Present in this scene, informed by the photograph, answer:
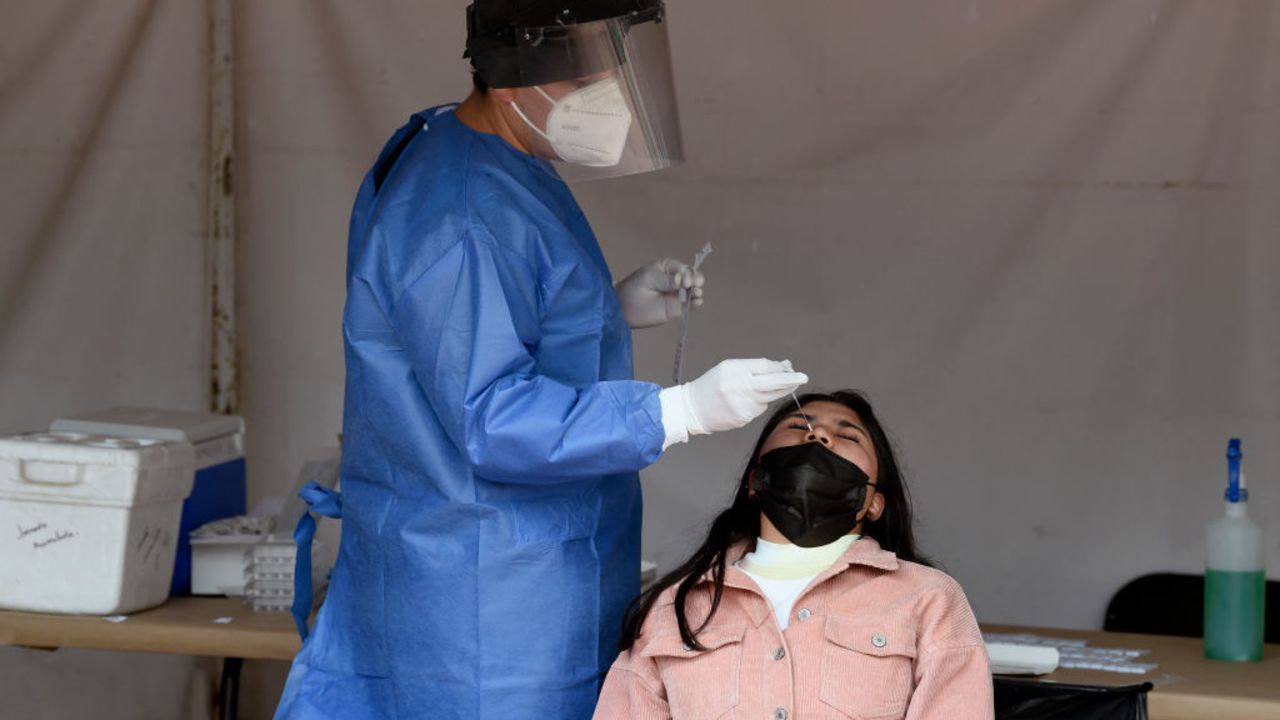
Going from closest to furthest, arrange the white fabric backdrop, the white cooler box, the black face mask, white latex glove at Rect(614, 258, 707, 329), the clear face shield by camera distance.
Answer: the clear face shield, the black face mask, white latex glove at Rect(614, 258, 707, 329), the white cooler box, the white fabric backdrop

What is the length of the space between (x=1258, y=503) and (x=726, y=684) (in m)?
1.59

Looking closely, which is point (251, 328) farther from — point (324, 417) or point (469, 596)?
point (469, 596)

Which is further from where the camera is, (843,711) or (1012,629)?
(1012,629)

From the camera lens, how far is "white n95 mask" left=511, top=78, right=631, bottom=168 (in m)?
2.14

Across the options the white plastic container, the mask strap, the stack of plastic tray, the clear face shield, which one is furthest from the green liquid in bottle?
the white plastic container

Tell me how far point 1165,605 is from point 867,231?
3.31 ft

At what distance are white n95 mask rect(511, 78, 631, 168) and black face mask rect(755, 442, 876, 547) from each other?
Answer: 50 cm

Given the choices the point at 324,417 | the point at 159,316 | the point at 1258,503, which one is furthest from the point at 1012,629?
the point at 159,316

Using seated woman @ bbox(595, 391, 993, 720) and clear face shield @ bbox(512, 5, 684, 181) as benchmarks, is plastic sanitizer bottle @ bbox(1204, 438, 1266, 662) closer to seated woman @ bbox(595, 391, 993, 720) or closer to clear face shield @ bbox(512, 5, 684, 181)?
seated woman @ bbox(595, 391, 993, 720)

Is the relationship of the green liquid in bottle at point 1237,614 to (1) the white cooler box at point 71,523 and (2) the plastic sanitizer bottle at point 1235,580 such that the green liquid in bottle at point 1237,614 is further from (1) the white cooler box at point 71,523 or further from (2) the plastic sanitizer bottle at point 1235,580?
(1) the white cooler box at point 71,523

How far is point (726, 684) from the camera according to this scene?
2.20 m

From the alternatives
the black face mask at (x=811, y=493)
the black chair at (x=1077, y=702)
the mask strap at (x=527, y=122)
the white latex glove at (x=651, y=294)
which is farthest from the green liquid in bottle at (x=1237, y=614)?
the mask strap at (x=527, y=122)

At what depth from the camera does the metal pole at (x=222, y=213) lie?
3.58m

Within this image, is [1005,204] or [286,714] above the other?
[1005,204]
